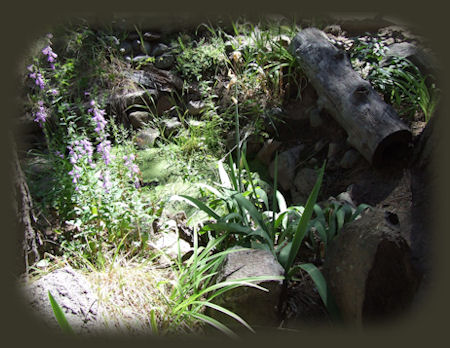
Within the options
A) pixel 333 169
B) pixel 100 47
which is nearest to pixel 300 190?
pixel 333 169

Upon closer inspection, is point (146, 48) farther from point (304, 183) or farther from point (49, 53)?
point (304, 183)

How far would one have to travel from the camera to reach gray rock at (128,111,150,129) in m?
4.63

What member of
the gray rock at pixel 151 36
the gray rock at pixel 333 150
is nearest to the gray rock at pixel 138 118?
the gray rock at pixel 151 36

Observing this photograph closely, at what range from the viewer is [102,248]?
2740mm

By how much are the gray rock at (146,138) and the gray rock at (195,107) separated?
526mm

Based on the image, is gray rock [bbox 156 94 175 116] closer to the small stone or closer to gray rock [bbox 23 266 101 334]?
the small stone

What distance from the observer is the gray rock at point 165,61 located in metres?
5.01

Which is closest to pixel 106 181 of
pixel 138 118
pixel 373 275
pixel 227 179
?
pixel 227 179

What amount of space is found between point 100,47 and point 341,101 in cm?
318

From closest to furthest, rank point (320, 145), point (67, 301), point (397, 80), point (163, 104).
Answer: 1. point (67, 301)
2. point (397, 80)
3. point (320, 145)
4. point (163, 104)

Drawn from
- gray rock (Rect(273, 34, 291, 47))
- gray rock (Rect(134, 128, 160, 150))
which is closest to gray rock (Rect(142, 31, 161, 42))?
gray rock (Rect(134, 128, 160, 150))

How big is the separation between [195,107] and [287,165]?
4.85 feet

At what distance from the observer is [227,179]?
3.27 m

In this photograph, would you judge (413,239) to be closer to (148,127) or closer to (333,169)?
(333,169)
